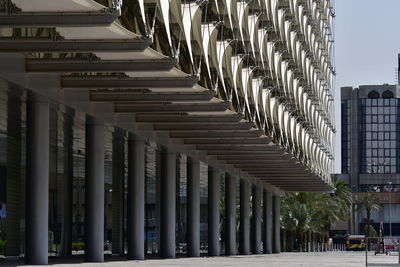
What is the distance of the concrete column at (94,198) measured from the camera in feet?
136

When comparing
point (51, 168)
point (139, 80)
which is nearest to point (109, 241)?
point (51, 168)

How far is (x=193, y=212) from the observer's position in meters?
58.6

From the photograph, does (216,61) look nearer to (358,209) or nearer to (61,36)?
(61,36)

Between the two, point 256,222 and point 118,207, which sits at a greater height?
point 118,207

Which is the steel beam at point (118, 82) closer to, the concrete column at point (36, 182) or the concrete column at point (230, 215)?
the concrete column at point (36, 182)

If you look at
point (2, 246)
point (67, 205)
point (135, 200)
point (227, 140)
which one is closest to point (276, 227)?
point (227, 140)

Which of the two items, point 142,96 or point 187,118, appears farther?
point 187,118

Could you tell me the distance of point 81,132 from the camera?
47.9m

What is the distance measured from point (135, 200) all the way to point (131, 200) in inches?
6.6

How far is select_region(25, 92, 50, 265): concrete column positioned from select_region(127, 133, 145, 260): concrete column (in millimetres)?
12470

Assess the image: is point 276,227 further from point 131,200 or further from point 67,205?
point 131,200

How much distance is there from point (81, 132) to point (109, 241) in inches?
736

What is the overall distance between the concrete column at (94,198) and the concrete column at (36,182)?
5.69 metres

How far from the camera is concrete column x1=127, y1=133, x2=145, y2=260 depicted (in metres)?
48.0
